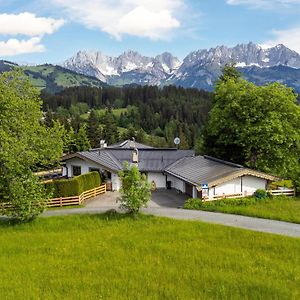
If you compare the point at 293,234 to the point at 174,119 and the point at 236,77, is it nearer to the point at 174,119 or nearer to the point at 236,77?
the point at 236,77

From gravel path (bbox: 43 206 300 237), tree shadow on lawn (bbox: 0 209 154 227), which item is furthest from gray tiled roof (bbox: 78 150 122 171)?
tree shadow on lawn (bbox: 0 209 154 227)

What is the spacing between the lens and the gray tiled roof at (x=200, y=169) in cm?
3931

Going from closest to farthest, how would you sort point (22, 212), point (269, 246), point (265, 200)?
point (269, 246) < point (22, 212) < point (265, 200)

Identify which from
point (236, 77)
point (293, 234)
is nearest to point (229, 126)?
point (236, 77)

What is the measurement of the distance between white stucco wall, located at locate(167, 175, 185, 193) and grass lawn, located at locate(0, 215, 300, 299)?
14.7 meters

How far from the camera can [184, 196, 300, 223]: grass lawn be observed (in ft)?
105

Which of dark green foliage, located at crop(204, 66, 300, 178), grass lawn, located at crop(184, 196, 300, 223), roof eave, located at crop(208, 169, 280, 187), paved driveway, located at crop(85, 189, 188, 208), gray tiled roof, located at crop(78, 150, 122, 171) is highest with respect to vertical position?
dark green foliage, located at crop(204, 66, 300, 178)

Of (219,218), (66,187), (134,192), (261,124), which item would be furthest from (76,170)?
(219,218)

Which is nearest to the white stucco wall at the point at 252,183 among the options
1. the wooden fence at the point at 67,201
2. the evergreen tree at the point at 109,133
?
the wooden fence at the point at 67,201

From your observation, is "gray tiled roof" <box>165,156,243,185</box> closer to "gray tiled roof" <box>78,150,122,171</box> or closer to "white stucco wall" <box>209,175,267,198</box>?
"white stucco wall" <box>209,175,267,198</box>

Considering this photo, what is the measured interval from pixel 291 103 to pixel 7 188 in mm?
32296

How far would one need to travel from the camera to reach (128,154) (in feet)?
174

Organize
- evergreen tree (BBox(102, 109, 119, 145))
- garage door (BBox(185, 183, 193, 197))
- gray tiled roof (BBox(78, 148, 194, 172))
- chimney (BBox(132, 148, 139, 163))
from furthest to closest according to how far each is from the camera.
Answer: evergreen tree (BBox(102, 109, 119, 145)) < chimney (BBox(132, 148, 139, 163)) < gray tiled roof (BBox(78, 148, 194, 172)) < garage door (BBox(185, 183, 193, 197))

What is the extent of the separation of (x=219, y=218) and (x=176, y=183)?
16083 mm
